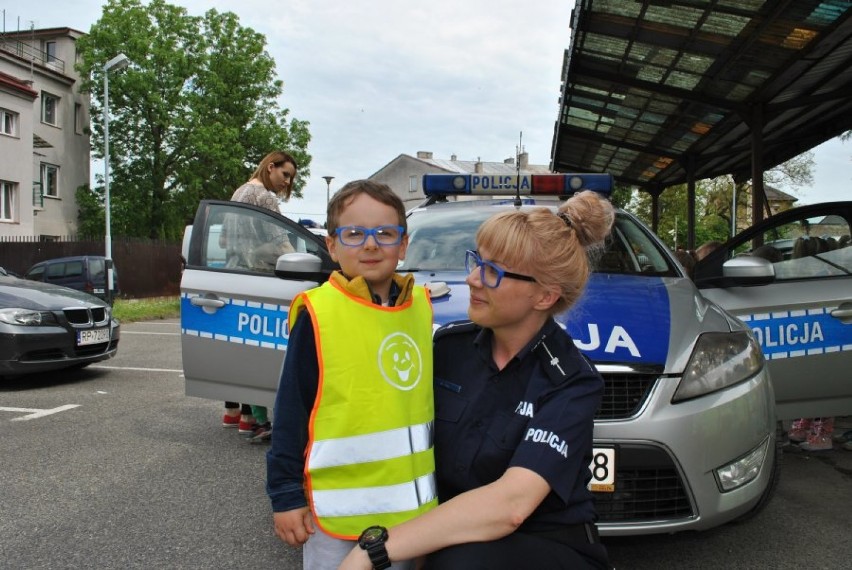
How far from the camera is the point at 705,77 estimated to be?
9.91m

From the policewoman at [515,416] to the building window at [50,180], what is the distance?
3554 centimetres

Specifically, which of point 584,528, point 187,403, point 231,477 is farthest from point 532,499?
point 187,403

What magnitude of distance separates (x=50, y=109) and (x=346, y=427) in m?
37.2

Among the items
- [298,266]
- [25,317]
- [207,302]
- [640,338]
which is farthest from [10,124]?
[640,338]

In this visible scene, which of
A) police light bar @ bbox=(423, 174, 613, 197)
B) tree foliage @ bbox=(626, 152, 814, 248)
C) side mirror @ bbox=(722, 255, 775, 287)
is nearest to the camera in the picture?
side mirror @ bbox=(722, 255, 775, 287)

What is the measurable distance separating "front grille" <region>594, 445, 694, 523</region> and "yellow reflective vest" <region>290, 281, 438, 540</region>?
3.73 ft

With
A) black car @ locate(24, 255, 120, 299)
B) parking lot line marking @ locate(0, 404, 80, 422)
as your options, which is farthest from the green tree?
parking lot line marking @ locate(0, 404, 80, 422)

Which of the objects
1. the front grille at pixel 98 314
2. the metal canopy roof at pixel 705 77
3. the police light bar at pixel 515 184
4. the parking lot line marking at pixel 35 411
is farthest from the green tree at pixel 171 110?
the police light bar at pixel 515 184

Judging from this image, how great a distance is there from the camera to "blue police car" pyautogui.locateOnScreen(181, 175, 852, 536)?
2.63 metres

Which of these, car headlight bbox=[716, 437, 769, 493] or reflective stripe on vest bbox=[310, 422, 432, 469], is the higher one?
reflective stripe on vest bbox=[310, 422, 432, 469]

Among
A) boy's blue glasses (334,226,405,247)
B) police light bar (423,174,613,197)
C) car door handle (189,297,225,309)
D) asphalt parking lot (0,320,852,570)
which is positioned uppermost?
police light bar (423,174,613,197)

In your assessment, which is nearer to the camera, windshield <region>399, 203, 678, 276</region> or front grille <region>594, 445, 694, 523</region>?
front grille <region>594, 445, 694, 523</region>

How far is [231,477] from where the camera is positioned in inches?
167

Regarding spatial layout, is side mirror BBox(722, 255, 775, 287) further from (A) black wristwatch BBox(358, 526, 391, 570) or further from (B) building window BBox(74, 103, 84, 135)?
(B) building window BBox(74, 103, 84, 135)
